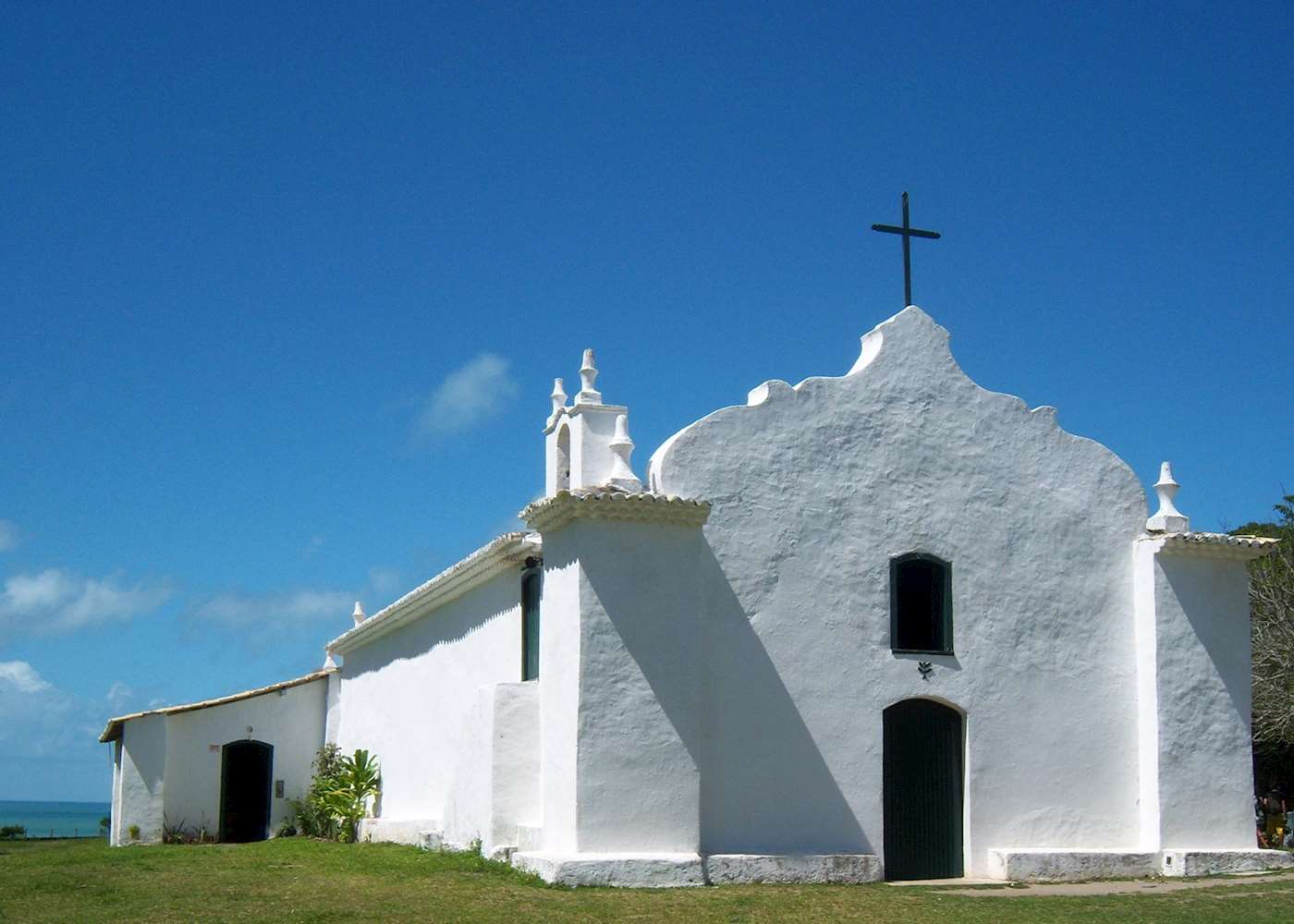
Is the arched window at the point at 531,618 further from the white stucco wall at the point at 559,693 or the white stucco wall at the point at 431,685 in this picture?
the white stucco wall at the point at 559,693

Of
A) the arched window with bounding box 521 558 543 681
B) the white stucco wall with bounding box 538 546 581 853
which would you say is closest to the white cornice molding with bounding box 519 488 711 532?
the white stucco wall with bounding box 538 546 581 853

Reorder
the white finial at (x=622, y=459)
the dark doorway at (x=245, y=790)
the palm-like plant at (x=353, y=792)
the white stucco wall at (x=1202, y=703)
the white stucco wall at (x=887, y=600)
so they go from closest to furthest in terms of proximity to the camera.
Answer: the white finial at (x=622, y=459) < the white stucco wall at (x=887, y=600) < the white stucco wall at (x=1202, y=703) < the palm-like plant at (x=353, y=792) < the dark doorway at (x=245, y=790)

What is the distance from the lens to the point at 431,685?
22.0 metres

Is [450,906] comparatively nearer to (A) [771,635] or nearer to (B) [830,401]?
(A) [771,635]

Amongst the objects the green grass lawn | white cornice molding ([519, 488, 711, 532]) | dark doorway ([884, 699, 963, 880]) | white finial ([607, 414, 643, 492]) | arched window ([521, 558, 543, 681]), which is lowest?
the green grass lawn

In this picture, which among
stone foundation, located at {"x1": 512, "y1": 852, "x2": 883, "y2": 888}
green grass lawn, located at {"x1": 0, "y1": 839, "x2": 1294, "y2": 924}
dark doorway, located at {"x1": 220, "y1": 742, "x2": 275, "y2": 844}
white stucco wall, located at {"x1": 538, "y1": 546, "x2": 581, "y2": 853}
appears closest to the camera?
green grass lawn, located at {"x1": 0, "y1": 839, "x2": 1294, "y2": 924}

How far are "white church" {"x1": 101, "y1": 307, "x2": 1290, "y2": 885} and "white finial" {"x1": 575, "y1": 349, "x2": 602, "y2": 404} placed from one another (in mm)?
35

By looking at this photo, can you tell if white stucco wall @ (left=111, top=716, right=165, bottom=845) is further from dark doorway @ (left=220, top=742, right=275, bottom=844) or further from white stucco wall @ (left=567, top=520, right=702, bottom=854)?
white stucco wall @ (left=567, top=520, right=702, bottom=854)

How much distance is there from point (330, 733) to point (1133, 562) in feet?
54.8

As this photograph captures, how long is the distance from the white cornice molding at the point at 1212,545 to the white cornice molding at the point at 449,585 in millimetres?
7661

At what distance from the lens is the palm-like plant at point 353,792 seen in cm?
2381

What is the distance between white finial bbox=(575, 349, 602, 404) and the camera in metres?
16.6

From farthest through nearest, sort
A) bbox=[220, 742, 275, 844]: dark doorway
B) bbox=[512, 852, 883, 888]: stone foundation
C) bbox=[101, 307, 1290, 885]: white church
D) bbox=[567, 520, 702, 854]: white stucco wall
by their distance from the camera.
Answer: bbox=[220, 742, 275, 844]: dark doorway, bbox=[101, 307, 1290, 885]: white church, bbox=[567, 520, 702, 854]: white stucco wall, bbox=[512, 852, 883, 888]: stone foundation

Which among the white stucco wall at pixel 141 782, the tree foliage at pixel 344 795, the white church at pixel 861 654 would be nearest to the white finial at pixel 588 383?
the white church at pixel 861 654
